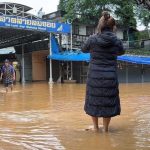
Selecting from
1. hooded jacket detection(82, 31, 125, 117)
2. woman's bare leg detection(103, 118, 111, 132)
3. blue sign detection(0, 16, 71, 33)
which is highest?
blue sign detection(0, 16, 71, 33)

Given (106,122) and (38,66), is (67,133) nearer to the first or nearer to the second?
(106,122)

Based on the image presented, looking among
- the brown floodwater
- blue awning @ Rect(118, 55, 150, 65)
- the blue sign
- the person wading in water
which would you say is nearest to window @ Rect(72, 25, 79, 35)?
the blue sign

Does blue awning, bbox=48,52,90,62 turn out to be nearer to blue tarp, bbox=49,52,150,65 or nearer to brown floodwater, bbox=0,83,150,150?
blue tarp, bbox=49,52,150,65

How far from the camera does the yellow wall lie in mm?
35875

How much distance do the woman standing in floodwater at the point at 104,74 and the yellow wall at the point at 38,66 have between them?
1172 inches

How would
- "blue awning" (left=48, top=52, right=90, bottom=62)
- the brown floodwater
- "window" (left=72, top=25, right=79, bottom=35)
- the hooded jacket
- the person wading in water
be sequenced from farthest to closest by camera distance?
"window" (left=72, top=25, right=79, bottom=35)
"blue awning" (left=48, top=52, right=90, bottom=62)
the person wading in water
the hooded jacket
the brown floodwater

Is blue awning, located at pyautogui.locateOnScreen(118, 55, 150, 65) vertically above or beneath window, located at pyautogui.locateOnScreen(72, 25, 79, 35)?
beneath

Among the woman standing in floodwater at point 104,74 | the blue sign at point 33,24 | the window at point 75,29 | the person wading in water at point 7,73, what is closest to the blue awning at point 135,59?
the blue sign at point 33,24

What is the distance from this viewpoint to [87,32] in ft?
119

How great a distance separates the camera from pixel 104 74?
6.00m

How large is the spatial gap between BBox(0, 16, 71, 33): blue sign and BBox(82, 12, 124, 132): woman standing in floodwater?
67.3 ft

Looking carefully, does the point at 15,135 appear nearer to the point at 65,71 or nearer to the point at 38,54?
the point at 65,71

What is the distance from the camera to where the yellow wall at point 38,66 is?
3588cm

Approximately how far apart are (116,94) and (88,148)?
1.23 meters
